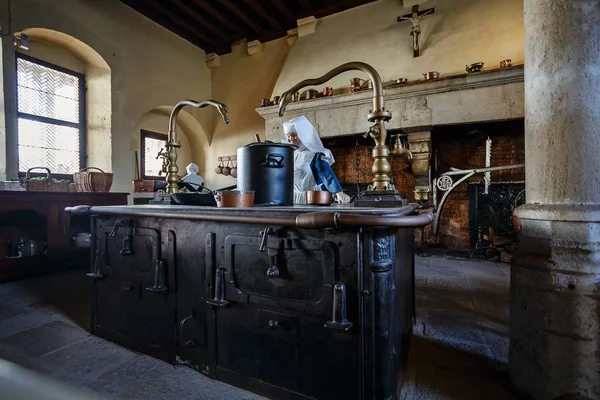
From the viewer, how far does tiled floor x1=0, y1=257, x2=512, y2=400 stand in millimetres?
1446

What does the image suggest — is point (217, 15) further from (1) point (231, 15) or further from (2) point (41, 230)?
(2) point (41, 230)

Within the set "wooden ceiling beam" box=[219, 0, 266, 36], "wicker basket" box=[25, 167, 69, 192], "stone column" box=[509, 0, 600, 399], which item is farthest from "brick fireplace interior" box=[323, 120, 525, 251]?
"wicker basket" box=[25, 167, 69, 192]

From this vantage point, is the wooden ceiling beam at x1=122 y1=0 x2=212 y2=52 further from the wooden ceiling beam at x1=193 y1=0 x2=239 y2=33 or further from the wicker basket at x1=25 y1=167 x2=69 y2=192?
the wicker basket at x1=25 y1=167 x2=69 y2=192

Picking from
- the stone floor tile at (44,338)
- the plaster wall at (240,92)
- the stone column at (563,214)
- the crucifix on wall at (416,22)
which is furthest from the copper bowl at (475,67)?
the stone floor tile at (44,338)

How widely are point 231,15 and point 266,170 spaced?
5.51 m

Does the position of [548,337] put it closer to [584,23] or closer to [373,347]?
[373,347]

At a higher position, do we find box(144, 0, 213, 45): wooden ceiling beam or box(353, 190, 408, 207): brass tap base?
box(144, 0, 213, 45): wooden ceiling beam

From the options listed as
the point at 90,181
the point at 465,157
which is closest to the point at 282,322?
the point at 90,181

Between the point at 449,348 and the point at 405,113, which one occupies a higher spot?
the point at 405,113

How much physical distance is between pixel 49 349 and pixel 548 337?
2.63m

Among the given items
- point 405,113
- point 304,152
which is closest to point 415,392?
point 304,152

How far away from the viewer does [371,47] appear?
4992 millimetres

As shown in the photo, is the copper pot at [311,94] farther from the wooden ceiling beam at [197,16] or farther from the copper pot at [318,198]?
the copper pot at [318,198]

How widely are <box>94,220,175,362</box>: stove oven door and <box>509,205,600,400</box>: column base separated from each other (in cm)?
174
